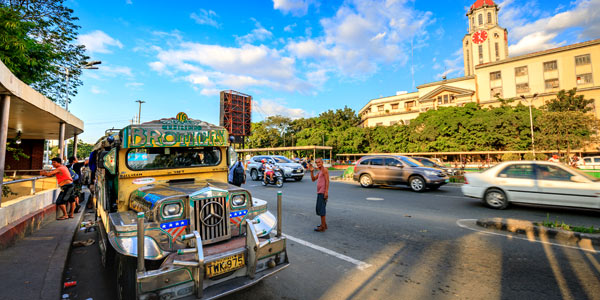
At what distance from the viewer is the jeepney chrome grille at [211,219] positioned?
3154 mm

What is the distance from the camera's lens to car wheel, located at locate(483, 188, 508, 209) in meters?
8.01

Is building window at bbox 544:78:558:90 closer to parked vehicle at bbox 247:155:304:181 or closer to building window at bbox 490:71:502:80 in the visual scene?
building window at bbox 490:71:502:80

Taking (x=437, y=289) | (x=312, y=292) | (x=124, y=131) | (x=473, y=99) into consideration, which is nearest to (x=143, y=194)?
(x=124, y=131)

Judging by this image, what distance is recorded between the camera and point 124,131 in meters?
3.94

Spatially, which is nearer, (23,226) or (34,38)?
(23,226)

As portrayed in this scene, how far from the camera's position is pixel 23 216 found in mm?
5980

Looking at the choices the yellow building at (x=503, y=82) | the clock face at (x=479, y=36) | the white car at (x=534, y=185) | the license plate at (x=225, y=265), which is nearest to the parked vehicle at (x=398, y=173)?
the white car at (x=534, y=185)

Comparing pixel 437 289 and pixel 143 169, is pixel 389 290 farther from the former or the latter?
pixel 143 169

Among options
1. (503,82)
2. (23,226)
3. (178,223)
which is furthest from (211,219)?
(503,82)

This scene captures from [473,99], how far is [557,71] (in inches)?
441

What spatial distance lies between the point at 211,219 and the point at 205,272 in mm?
676

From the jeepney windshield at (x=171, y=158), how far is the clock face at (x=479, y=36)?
80.6 meters

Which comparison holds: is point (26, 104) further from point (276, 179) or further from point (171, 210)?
point (276, 179)

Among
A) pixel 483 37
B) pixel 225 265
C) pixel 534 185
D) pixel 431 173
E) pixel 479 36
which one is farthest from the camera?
pixel 479 36
